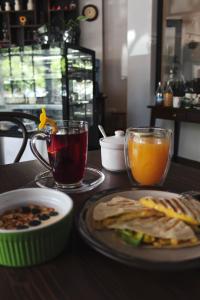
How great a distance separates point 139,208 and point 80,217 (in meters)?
0.11

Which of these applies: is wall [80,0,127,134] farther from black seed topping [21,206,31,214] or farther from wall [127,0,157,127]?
black seed topping [21,206,31,214]

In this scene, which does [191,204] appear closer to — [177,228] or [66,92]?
[177,228]

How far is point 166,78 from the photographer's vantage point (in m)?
3.46

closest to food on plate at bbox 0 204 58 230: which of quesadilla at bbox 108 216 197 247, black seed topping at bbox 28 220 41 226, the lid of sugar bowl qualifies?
black seed topping at bbox 28 220 41 226

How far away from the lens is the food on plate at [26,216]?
1.52ft

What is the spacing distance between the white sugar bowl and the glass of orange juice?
0.06 metres

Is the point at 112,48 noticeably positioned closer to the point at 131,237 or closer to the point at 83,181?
the point at 83,181

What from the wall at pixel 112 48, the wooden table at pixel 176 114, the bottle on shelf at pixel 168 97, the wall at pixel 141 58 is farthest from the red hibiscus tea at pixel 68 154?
the wall at pixel 112 48

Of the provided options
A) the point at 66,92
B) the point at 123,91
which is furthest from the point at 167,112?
the point at 123,91

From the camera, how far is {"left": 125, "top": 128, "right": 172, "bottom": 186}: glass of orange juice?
2.50 ft

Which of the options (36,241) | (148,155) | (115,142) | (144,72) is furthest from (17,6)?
(36,241)

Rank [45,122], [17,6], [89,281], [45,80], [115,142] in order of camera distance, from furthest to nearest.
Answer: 1. [17,6]
2. [45,80]
3. [115,142]
4. [45,122]
5. [89,281]

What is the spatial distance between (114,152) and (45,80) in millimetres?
2430

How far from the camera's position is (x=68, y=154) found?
2.48 ft
